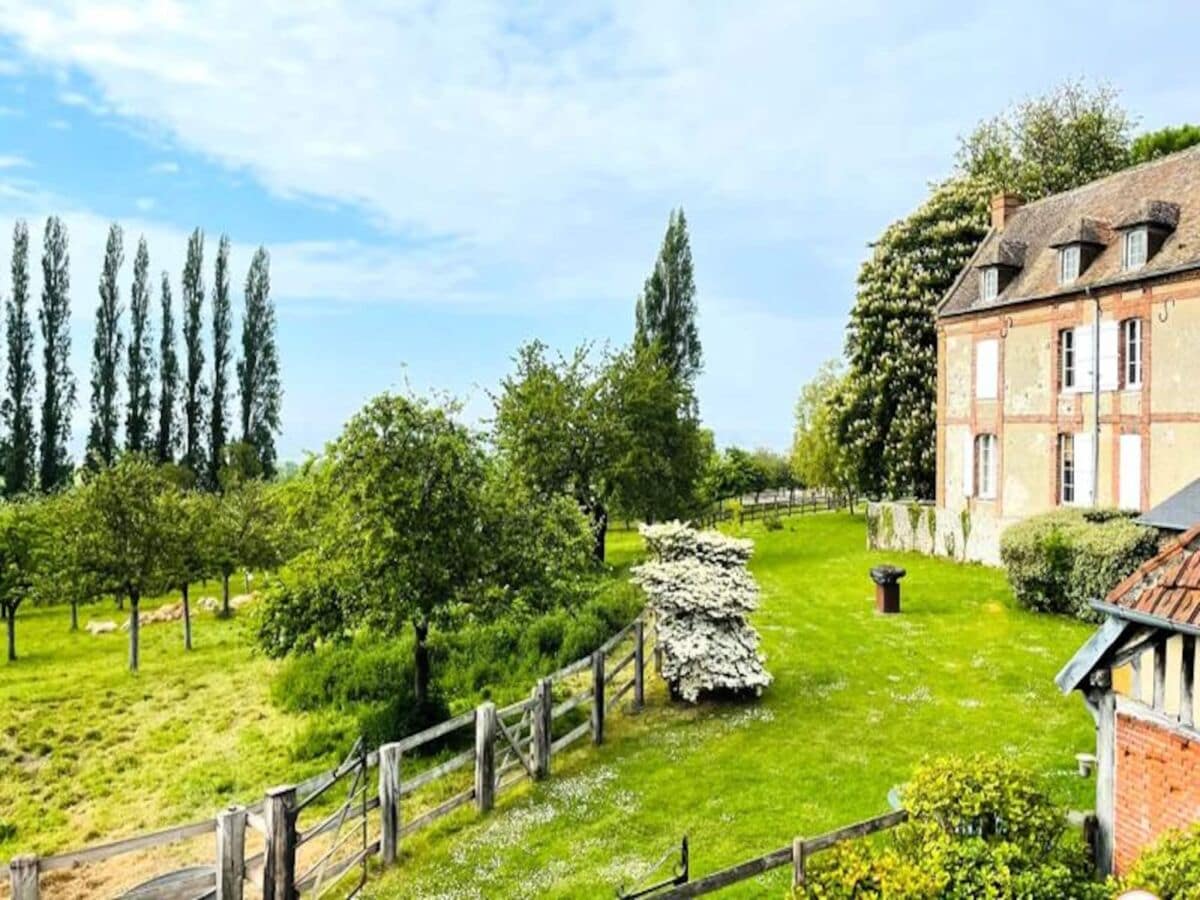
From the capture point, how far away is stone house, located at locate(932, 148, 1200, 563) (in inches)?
880

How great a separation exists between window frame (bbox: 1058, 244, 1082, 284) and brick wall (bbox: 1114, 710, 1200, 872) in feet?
70.2

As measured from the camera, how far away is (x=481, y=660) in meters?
17.6

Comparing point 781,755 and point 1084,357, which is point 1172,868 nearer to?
point 781,755

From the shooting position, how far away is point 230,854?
24.7 ft

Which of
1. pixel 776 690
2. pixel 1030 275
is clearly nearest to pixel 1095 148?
pixel 1030 275

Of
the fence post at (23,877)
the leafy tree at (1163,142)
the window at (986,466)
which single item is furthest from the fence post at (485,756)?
the leafy tree at (1163,142)

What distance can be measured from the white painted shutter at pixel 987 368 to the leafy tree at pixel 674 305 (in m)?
28.0

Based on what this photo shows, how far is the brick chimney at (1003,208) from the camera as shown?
31.4 m

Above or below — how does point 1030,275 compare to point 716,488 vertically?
above

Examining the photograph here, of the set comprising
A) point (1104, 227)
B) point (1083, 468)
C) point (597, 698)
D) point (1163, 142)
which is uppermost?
point (1163, 142)

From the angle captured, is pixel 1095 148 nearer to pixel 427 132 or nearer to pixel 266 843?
pixel 427 132

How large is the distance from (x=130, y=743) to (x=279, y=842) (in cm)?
889

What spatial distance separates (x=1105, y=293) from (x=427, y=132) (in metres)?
Result: 19.0

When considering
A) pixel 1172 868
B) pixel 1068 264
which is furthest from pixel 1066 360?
pixel 1172 868
